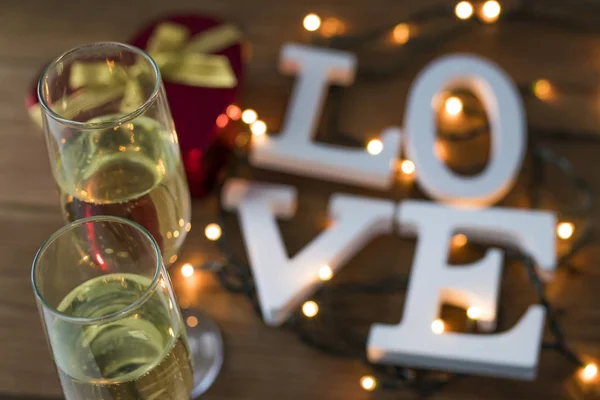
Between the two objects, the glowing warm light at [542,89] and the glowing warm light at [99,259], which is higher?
the glowing warm light at [542,89]

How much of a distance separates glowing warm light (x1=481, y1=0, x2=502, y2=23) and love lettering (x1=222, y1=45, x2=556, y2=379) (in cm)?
10

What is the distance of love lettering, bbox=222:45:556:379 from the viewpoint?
88 centimetres

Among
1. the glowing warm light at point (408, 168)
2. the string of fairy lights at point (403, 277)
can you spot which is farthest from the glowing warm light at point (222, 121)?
the glowing warm light at point (408, 168)

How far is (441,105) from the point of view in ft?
3.56

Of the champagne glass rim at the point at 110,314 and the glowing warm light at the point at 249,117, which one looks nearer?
the champagne glass rim at the point at 110,314

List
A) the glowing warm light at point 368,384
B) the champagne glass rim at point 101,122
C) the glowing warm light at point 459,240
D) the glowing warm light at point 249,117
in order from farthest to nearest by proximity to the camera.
A: 1. the glowing warm light at point 249,117
2. the glowing warm light at point 459,240
3. the glowing warm light at point 368,384
4. the champagne glass rim at point 101,122

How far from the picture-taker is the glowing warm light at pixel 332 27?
1.16 metres

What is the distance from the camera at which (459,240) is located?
0.98 m

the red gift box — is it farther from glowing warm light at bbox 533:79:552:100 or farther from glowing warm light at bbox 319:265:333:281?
glowing warm light at bbox 533:79:552:100

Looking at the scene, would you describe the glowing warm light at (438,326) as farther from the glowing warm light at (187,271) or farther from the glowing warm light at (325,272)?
the glowing warm light at (187,271)

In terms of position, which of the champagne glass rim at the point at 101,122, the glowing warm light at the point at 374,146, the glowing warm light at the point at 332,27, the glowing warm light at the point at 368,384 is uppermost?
the champagne glass rim at the point at 101,122

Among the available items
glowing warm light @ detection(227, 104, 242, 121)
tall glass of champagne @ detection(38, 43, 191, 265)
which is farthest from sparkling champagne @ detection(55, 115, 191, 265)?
glowing warm light @ detection(227, 104, 242, 121)

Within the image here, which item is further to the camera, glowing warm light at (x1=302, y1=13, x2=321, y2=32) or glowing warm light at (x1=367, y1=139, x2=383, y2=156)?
glowing warm light at (x1=302, y1=13, x2=321, y2=32)

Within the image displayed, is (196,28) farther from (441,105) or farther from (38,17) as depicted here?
(441,105)
